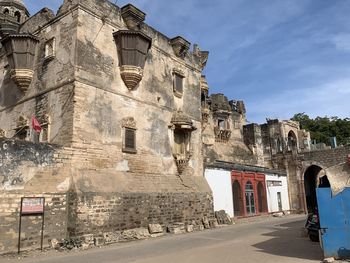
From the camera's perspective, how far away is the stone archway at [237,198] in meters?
21.3

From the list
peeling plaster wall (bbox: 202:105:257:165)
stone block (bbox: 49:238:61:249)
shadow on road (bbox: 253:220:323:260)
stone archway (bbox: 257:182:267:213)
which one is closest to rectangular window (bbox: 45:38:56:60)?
stone block (bbox: 49:238:61:249)

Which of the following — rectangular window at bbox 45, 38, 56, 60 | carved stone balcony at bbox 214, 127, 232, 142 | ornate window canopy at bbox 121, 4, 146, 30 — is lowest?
carved stone balcony at bbox 214, 127, 232, 142

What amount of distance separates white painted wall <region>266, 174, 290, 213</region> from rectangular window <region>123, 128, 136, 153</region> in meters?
14.8

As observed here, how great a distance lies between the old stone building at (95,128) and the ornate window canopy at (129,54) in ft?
0.14

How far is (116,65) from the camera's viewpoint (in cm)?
1431

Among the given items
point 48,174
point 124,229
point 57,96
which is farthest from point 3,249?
point 57,96

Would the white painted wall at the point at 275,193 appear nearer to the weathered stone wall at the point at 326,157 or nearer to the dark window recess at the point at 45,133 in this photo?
the weathered stone wall at the point at 326,157

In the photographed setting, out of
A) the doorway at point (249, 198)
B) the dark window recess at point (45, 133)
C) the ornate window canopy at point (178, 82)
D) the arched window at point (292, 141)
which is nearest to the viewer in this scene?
the dark window recess at point (45, 133)

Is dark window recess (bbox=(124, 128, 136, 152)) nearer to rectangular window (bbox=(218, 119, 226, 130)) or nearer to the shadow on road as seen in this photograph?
the shadow on road

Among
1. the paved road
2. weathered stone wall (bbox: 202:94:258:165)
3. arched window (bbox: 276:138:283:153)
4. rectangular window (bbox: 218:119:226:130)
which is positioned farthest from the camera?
arched window (bbox: 276:138:283:153)

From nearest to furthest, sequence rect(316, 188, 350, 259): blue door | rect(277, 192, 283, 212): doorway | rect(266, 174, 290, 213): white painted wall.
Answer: rect(316, 188, 350, 259): blue door, rect(266, 174, 290, 213): white painted wall, rect(277, 192, 283, 212): doorway

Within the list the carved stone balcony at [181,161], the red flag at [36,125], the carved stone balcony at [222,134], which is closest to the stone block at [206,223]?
the carved stone balcony at [181,161]

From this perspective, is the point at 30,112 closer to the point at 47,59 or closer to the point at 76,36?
the point at 47,59

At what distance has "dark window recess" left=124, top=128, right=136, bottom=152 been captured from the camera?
14.0 m
